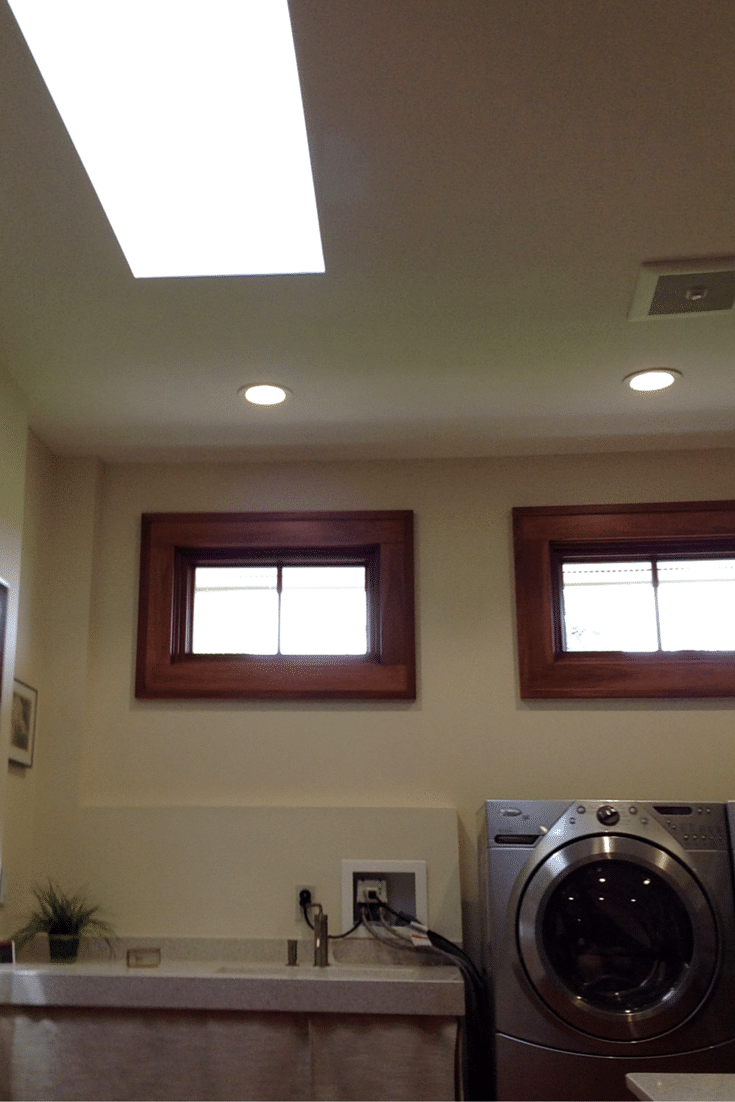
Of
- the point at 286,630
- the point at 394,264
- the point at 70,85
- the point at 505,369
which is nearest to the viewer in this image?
the point at 70,85

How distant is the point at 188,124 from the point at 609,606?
6.95ft

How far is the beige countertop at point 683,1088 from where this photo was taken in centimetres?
170

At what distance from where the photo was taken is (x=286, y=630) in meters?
3.77

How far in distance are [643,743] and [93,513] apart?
1989mm

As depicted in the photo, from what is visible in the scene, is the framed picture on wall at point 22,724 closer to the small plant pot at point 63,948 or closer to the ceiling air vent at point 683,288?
the small plant pot at point 63,948

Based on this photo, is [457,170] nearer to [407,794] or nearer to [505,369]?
[505,369]

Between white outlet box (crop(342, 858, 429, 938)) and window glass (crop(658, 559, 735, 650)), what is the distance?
3.66 feet

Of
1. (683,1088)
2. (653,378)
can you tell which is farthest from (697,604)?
(683,1088)

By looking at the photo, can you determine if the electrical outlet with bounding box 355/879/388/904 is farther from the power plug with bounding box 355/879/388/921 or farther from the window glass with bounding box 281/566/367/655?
the window glass with bounding box 281/566/367/655

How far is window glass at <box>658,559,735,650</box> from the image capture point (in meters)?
3.68

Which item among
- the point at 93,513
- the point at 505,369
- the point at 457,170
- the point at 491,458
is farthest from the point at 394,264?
the point at 93,513

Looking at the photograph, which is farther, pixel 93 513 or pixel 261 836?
pixel 93 513

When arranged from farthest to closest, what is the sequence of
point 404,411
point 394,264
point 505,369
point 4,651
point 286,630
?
point 286,630 → point 404,411 → point 505,369 → point 4,651 → point 394,264

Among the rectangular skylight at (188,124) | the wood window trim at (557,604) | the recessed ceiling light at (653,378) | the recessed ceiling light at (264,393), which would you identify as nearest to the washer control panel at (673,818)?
the wood window trim at (557,604)
